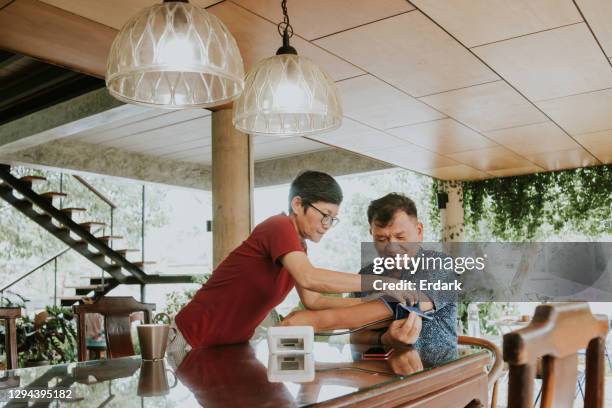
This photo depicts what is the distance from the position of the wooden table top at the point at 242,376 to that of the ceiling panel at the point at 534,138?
431 cm

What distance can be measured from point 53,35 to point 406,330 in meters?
2.59

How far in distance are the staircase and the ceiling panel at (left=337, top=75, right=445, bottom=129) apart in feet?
16.6

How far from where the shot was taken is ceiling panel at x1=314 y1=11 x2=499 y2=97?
3.44 meters

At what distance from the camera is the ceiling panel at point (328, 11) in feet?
10.2

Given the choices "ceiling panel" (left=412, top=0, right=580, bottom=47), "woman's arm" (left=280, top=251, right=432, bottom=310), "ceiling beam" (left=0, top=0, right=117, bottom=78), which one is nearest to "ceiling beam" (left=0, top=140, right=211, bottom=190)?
"ceiling beam" (left=0, top=0, right=117, bottom=78)

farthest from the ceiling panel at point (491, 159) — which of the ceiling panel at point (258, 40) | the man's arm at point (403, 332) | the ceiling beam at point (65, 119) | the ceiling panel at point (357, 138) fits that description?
the man's arm at point (403, 332)

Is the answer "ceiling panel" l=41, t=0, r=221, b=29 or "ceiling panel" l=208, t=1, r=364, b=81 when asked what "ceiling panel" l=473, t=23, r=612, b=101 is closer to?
"ceiling panel" l=208, t=1, r=364, b=81

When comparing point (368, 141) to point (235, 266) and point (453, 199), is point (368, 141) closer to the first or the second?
point (453, 199)

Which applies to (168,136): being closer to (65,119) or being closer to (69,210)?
(65,119)

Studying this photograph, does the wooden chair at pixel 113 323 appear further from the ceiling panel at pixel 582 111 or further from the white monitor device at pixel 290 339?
the ceiling panel at pixel 582 111

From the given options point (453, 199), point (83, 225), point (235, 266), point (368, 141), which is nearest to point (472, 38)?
point (235, 266)

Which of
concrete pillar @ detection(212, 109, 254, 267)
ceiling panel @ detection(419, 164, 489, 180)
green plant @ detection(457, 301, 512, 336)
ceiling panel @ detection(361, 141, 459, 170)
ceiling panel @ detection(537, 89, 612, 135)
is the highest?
ceiling panel @ detection(537, 89, 612, 135)

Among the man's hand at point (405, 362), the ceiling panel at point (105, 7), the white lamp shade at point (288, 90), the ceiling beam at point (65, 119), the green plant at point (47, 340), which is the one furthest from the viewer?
the green plant at point (47, 340)

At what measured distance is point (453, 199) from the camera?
893 cm
